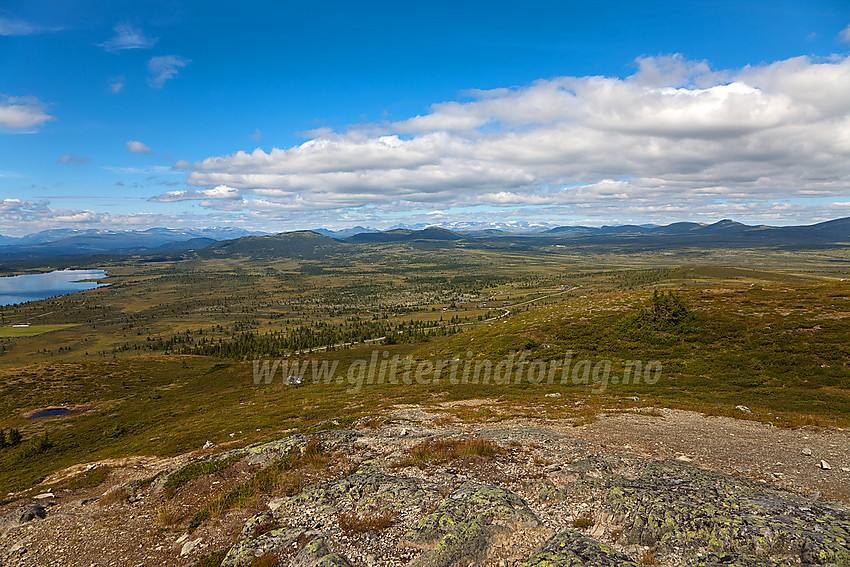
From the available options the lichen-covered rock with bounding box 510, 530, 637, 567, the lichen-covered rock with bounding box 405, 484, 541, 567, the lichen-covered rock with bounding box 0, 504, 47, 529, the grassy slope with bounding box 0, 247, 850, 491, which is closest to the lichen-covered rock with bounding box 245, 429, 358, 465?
the lichen-covered rock with bounding box 0, 504, 47, 529

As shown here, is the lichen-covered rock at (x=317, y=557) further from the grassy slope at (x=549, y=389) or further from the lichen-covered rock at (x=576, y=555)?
the grassy slope at (x=549, y=389)

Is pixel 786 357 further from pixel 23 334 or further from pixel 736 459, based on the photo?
pixel 23 334

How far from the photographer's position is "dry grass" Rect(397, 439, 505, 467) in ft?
53.4

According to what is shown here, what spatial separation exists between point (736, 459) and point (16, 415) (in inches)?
3560

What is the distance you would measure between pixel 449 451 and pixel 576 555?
7989mm

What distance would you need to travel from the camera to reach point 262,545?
1095cm

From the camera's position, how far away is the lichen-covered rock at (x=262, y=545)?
34.4 ft

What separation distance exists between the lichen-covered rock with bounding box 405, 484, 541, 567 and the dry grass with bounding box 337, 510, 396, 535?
0.98 m

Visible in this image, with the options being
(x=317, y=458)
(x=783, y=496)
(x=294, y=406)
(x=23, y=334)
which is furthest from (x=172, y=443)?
(x=23, y=334)

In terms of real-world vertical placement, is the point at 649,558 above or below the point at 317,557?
above

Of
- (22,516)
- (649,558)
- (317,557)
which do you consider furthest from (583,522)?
(22,516)

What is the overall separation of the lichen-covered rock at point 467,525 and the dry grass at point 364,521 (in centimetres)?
98

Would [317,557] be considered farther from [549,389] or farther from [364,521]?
[549,389]

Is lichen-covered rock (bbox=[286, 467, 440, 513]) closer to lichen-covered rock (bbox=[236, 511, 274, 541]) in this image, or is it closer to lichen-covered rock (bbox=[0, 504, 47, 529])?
lichen-covered rock (bbox=[236, 511, 274, 541])
